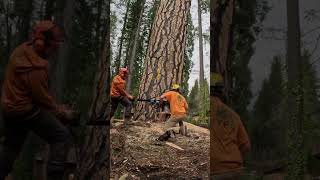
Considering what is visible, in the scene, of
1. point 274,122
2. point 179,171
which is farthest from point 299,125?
point 179,171

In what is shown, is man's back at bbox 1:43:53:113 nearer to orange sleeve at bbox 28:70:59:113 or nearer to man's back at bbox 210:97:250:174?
orange sleeve at bbox 28:70:59:113

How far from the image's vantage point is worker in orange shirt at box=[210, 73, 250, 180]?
4.65 metres

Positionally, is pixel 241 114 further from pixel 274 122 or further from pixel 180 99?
pixel 180 99

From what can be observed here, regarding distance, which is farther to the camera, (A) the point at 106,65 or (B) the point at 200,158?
(B) the point at 200,158

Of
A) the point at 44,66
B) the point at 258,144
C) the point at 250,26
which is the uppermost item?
the point at 250,26

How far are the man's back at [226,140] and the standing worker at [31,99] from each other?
135cm

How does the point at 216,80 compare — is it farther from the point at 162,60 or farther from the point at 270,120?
the point at 162,60

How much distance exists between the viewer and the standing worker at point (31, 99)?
418 centimetres

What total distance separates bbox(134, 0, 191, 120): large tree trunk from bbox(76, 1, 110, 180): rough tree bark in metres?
7.66

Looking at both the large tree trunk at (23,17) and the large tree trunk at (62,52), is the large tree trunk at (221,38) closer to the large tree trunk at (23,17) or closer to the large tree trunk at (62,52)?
the large tree trunk at (62,52)

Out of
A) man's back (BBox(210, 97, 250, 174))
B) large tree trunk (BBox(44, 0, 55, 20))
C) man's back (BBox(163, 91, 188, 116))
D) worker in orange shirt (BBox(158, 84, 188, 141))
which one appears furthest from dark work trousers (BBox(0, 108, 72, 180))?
man's back (BBox(163, 91, 188, 116))

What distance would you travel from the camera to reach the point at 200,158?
9.18 metres

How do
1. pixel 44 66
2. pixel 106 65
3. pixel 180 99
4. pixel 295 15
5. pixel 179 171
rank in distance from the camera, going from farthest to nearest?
pixel 180 99, pixel 179 171, pixel 106 65, pixel 295 15, pixel 44 66

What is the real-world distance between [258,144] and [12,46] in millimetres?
2413
